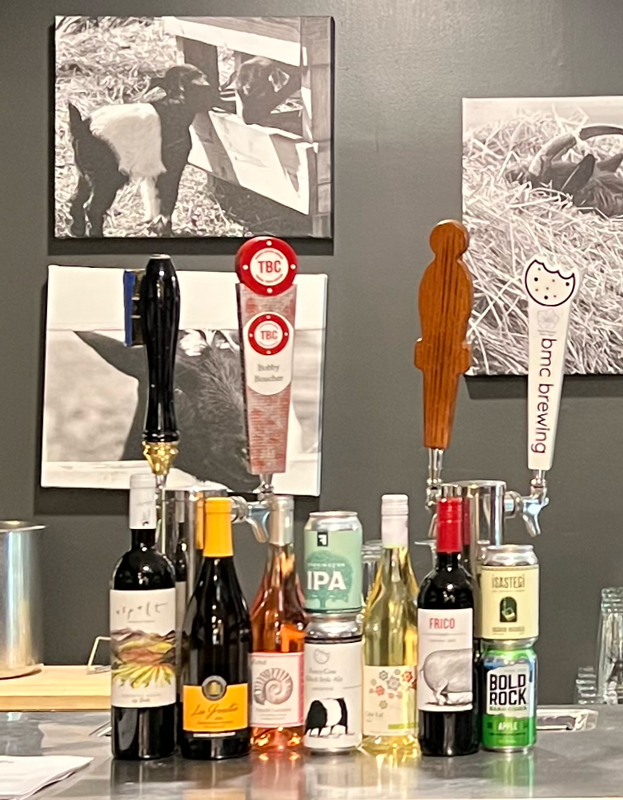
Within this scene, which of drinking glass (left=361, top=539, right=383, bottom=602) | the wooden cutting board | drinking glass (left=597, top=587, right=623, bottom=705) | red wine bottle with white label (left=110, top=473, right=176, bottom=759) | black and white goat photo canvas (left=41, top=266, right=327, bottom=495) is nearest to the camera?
red wine bottle with white label (left=110, top=473, right=176, bottom=759)

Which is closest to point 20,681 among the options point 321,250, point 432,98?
point 321,250

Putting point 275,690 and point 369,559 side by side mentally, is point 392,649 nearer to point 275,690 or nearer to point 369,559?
point 275,690

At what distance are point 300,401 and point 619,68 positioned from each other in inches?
35.3

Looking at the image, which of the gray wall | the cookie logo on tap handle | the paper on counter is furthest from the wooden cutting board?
the cookie logo on tap handle

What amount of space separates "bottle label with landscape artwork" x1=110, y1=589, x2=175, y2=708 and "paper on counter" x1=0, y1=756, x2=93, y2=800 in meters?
0.07

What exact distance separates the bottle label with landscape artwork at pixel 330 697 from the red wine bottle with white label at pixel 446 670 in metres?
0.07

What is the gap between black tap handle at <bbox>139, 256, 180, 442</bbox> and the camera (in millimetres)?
1182

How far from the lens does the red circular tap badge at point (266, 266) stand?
3.81 ft

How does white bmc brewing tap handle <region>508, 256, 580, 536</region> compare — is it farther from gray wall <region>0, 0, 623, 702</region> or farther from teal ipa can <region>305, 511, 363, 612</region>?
gray wall <region>0, 0, 623, 702</region>

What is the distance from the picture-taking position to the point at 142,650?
3.53 ft

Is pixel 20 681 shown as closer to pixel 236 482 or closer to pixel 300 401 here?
pixel 236 482

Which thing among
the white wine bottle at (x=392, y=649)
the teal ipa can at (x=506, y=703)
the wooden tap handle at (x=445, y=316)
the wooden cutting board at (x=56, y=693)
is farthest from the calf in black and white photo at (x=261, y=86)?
the teal ipa can at (x=506, y=703)

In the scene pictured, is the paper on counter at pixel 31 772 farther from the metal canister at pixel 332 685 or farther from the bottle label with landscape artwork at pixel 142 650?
the metal canister at pixel 332 685

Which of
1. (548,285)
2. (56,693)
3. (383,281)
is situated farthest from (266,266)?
(383,281)
